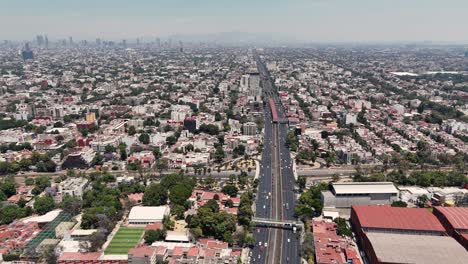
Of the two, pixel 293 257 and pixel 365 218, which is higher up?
pixel 365 218

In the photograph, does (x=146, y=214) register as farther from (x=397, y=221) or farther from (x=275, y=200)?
(x=397, y=221)

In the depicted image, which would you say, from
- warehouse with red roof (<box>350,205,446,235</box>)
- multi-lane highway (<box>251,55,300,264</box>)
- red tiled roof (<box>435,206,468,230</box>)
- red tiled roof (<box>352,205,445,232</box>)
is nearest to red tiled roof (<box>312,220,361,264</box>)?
multi-lane highway (<box>251,55,300,264</box>)

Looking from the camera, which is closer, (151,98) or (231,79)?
(151,98)

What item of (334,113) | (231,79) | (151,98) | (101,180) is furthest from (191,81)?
(101,180)

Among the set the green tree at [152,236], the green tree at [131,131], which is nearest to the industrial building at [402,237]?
the green tree at [152,236]

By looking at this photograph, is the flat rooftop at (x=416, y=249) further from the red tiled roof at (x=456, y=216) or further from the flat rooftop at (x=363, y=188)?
the flat rooftop at (x=363, y=188)

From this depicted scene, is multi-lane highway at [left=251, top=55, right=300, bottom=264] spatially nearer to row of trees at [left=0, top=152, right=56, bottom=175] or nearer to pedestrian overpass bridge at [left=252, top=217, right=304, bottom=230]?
pedestrian overpass bridge at [left=252, top=217, right=304, bottom=230]

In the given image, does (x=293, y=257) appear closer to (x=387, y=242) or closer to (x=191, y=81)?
(x=387, y=242)
